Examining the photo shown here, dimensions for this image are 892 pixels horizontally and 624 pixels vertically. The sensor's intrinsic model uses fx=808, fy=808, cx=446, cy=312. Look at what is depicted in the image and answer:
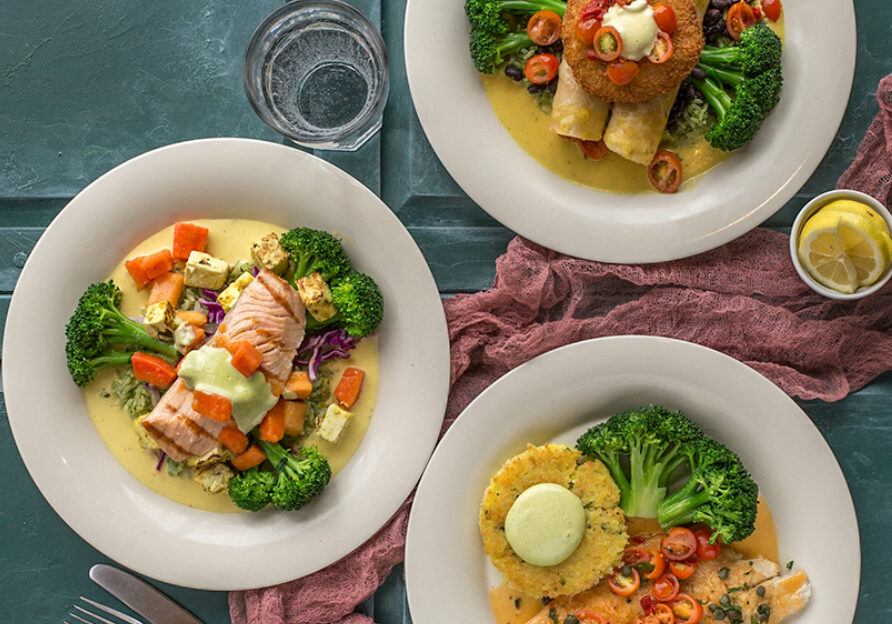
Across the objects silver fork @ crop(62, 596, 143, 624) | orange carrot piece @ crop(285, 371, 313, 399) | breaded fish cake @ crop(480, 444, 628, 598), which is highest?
orange carrot piece @ crop(285, 371, 313, 399)

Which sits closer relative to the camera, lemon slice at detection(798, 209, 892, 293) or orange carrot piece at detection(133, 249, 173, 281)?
lemon slice at detection(798, 209, 892, 293)

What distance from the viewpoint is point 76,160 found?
13.8 ft

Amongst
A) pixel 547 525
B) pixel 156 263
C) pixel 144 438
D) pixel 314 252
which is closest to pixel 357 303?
pixel 314 252

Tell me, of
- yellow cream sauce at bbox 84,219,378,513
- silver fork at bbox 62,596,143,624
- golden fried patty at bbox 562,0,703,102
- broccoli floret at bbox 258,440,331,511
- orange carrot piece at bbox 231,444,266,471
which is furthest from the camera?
silver fork at bbox 62,596,143,624

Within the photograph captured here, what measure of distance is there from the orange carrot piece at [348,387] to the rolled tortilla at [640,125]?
1.66m

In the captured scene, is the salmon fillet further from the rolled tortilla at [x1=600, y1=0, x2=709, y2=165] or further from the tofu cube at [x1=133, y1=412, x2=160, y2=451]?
the rolled tortilla at [x1=600, y1=0, x2=709, y2=165]

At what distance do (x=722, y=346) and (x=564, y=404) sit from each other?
2.85 feet

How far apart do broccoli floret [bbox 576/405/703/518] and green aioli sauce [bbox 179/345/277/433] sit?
158 cm

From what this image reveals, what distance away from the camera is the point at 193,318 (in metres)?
3.92

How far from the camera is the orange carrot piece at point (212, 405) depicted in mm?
3693

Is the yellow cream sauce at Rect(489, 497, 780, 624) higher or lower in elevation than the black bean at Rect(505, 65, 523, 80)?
lower

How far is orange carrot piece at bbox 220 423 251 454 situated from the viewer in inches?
150

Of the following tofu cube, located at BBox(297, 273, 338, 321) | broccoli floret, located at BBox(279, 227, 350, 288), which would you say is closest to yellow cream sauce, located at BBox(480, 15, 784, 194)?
broccoli floret, located at BBox(279, 227, 350, 288)

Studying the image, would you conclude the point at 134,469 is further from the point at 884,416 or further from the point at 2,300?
the point at 884,416
